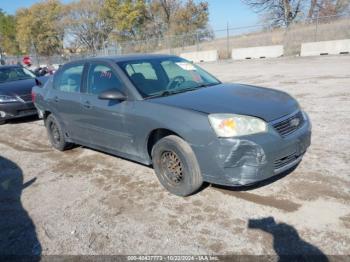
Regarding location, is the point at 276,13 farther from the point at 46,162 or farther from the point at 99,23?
the point at 46,162

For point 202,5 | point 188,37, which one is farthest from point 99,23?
point 188,37

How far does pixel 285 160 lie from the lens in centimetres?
379

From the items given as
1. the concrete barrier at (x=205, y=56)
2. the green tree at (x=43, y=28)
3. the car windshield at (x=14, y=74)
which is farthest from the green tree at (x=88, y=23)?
the car windshield at (x=14, y=74)

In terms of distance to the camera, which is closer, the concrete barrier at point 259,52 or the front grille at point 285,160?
the front grille at point 285,160

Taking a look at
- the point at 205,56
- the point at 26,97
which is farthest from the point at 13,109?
the point at 205,56

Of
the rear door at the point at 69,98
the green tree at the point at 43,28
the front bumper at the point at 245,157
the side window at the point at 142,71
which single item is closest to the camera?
the front bumper at the point at 245,157

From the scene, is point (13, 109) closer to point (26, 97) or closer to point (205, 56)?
point (26, 97)

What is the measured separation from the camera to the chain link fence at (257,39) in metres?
25.5

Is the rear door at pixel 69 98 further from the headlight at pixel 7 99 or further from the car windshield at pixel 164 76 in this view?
the headlight at pixel 7 99

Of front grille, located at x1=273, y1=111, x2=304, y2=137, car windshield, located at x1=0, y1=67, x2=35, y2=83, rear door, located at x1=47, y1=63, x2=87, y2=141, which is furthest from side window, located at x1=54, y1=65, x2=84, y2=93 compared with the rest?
car windshield, located at x1=0, y1=67, x2=35, y2=83

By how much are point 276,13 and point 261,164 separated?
38.2 m

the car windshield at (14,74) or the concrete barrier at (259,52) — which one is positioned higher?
the car windshield at (14,74)

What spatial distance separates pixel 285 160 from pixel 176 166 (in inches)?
47.8

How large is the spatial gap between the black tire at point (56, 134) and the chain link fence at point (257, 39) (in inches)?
840
